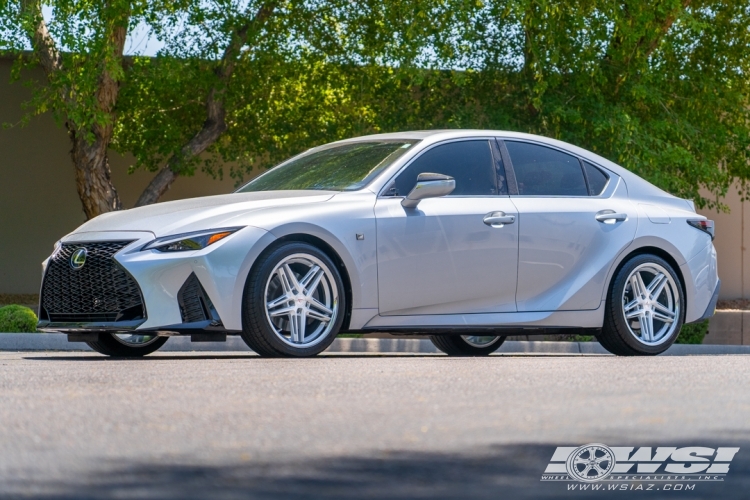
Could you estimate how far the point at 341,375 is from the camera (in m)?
6.60

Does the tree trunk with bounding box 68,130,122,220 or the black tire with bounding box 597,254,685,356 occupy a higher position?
the tree trunk with bounding box 68,130,122,220

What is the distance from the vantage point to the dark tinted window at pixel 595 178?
9461 millimetres

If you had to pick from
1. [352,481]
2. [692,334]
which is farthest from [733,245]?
[352,481]

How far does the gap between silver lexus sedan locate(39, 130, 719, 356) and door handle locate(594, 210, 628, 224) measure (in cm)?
1

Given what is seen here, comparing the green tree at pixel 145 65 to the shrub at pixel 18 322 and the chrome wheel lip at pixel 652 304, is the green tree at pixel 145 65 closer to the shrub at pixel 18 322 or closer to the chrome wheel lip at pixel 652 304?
the shrub at pixel 18 322

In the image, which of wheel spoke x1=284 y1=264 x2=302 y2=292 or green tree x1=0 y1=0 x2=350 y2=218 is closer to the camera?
wheel spoke x1=284 y1=264 x2=302 y2=292

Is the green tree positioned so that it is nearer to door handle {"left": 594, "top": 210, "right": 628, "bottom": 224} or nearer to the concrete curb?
the concrete curb

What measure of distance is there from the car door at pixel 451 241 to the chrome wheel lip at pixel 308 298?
357mm

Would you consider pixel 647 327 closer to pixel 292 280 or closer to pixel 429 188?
pixel 429 188

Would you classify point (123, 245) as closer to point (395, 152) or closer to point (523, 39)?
point (395, 152)

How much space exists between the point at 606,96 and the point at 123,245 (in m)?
12.3

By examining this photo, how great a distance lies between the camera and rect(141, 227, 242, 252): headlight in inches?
301

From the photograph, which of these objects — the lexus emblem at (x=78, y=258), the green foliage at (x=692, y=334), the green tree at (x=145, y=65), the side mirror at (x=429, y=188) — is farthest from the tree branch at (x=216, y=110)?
the lexus emblem at (x=78, y=258)

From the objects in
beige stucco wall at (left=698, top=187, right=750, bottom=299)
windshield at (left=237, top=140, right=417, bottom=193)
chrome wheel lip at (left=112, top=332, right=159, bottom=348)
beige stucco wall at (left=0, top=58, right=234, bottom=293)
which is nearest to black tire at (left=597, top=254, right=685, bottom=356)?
windshield at (left=237, top=140, right=417, bottom=193)
